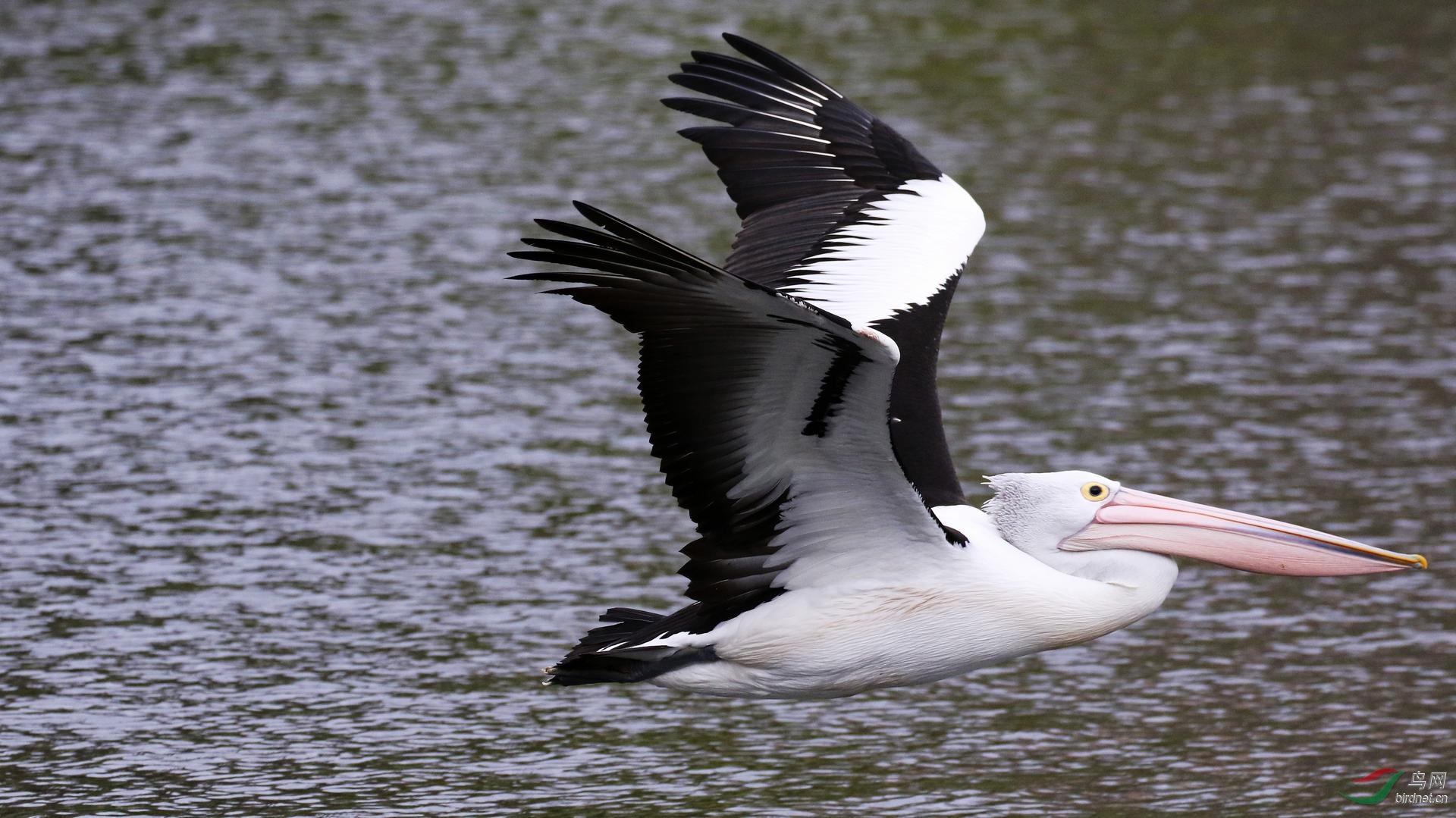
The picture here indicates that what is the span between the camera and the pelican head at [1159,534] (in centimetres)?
631

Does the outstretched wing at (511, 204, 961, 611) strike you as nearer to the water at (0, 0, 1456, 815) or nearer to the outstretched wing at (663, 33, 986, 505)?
the outstretched wing at (663, 33, 986, 505)

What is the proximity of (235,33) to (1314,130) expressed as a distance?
9.38 metres

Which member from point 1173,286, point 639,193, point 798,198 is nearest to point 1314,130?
point 1173,286

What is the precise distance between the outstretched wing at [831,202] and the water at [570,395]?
1.55 metres

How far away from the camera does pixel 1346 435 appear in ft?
34.4

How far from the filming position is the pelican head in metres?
6.31

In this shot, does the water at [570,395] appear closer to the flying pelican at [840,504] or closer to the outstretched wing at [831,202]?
the flying pelican at [840,504]

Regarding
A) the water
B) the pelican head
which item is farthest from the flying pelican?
the water

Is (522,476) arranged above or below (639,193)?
below

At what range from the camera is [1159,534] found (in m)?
6.35

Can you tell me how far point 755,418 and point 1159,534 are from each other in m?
1.45

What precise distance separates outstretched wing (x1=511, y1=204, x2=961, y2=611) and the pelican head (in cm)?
45

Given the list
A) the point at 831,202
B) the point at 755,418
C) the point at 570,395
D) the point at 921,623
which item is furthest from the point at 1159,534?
the point at 570,395

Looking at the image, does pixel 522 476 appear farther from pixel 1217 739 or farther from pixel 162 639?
pixel 1217 739
